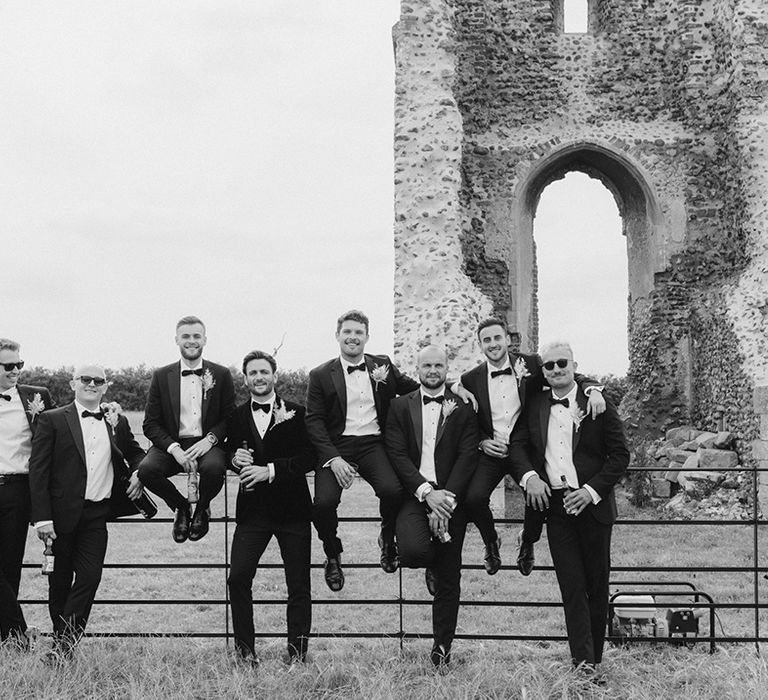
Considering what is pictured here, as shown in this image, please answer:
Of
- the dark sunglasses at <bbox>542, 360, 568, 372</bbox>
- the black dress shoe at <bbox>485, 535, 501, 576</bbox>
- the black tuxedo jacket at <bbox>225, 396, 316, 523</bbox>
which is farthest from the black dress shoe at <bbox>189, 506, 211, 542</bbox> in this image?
the dark sunglasses at <bbox>542, 360, 568, 372</bbox>

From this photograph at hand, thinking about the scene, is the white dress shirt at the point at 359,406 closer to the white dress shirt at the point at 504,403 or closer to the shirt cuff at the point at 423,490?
the shirt cuff at the point at 423,490

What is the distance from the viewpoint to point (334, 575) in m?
5.56

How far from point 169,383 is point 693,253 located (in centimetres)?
1045

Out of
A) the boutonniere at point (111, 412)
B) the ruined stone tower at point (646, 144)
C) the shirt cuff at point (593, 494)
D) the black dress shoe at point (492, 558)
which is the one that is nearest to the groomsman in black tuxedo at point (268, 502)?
the boutonniere at point (111, 412)

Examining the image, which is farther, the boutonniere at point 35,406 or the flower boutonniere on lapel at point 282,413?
the boutonniere at point 35,406

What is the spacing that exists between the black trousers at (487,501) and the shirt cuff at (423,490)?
0.30 meters

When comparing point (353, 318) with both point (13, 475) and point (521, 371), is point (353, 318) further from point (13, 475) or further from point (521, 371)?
point (13, 475)

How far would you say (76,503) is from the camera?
556 centimetres

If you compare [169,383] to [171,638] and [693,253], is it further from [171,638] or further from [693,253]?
[693,253]

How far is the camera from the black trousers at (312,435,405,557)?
18.1ft

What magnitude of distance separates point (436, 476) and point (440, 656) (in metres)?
1.12

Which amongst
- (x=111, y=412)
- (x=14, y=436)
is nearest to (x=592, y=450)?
(x=111, y=412)

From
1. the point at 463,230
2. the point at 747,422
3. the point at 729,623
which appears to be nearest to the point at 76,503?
the point at 729,623

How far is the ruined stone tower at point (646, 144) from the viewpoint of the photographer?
41.9 feet
